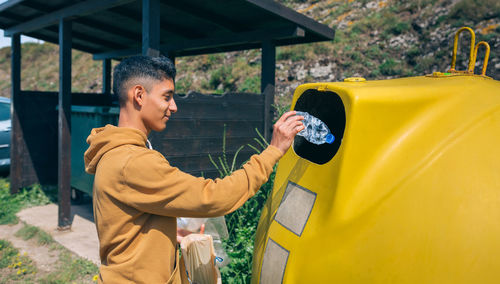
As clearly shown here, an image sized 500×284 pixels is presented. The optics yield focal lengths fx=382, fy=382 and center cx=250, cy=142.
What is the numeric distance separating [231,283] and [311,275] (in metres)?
1.73

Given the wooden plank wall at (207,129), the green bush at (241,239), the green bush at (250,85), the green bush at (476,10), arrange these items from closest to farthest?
1. the green bush at (241,239)
2. the wooden plank wall at (207,129)
3. the green bush at (476,10)
4. the green bush at (250,85)

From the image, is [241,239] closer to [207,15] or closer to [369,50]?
[207,15]

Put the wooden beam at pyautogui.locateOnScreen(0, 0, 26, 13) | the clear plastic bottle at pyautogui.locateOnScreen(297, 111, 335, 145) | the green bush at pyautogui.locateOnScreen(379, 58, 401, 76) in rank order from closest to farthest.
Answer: the clear plastic bottle at pyautogui.locateOnScreen(297, 111, 335, 145) → the wooden beam at pyautogui.locateOnScreen(0, 0, 26, 13) → the green bush at pyautogui.locateOnScreen(379, 58, 401, 76)

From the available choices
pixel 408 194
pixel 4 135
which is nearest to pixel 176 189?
pixel 408 194

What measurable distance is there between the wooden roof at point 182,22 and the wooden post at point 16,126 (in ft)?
1.11

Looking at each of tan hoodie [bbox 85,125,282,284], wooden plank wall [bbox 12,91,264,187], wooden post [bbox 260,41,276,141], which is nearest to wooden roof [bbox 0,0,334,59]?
wooden post [bbox 260,41,276,141]

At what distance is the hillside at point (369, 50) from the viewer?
40.7 feet

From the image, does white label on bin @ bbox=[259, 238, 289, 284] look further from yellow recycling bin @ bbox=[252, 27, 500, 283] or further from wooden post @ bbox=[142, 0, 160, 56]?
wooden post @ bbox=[142, 0, 160, 56]

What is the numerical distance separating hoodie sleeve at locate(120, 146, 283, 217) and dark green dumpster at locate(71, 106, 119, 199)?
3911mm

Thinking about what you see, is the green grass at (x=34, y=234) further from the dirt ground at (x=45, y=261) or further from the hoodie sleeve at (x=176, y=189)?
the hoodie sleeve at (x=176, y=189)

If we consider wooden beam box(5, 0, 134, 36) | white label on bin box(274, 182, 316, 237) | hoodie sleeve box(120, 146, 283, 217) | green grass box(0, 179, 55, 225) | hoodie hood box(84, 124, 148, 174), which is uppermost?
wooden beam box(5, 0, 134, 36)

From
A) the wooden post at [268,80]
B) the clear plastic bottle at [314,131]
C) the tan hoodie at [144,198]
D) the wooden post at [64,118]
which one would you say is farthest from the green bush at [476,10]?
the tan hoodie at [144,198]

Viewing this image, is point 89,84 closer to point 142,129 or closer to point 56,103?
point 56,103

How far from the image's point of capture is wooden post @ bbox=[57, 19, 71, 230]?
4.99 meters
